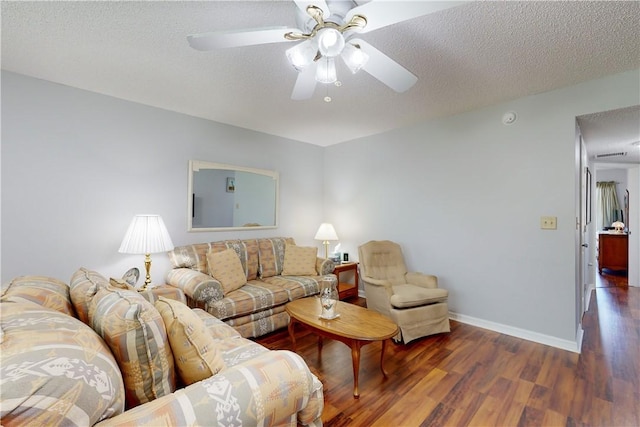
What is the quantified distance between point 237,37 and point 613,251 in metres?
7.55

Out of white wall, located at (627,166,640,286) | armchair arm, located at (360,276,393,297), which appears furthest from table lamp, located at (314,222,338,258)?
white wall, located at (627,166,640,286)

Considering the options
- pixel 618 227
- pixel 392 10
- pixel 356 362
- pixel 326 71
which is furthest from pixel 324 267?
pixel 618 227

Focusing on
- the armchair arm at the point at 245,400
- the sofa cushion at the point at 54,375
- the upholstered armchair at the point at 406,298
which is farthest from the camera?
the upholstered armchair at the point at 406,298

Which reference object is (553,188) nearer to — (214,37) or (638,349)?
(638,349)

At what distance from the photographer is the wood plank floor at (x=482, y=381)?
1.69 meters

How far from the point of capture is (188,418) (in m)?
0.80

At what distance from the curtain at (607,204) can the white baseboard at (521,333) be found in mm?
5317

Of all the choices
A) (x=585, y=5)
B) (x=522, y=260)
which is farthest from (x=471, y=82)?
(x=522, y=260)

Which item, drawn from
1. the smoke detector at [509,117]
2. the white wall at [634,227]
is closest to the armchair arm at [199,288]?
the smoke detector at [509,117]

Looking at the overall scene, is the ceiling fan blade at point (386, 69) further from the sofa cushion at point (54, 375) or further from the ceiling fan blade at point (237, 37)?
the sofa cushion at point (54, 375)

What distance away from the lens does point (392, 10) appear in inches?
47.5

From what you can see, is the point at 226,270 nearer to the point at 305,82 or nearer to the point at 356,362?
the point at 356,362

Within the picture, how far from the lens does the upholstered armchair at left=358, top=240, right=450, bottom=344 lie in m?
2.63

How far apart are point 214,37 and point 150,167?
7.02ft
